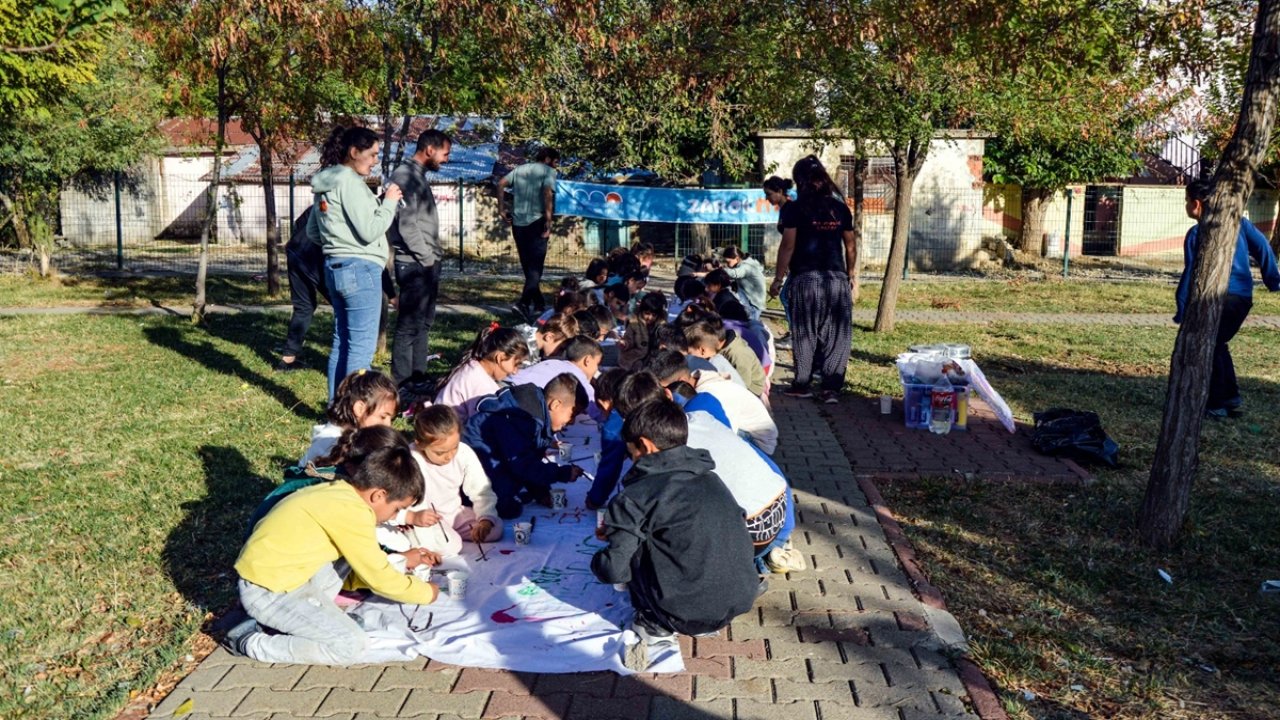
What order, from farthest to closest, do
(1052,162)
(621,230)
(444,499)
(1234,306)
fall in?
(1052,162)
(621,230)
(1234,306)
(444,499)

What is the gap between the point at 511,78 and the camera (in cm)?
1145

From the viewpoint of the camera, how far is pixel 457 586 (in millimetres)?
4863

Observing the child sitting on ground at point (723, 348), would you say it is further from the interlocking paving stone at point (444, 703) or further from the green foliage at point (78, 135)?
the green foliage at point (78, 135)

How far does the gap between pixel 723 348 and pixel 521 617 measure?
334 cm

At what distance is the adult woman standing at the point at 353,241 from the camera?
7.13 m

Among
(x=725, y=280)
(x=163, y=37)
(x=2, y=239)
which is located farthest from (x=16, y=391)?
(x=2, y=239)

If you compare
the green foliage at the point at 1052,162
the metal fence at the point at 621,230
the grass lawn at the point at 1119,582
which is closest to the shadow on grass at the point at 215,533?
the grass lawn at the point at 1119,582

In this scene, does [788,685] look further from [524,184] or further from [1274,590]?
[524,184]

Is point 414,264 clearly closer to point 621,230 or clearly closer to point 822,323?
point 822,323

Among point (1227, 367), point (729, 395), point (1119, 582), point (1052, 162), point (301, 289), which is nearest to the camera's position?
point (1119, 582)

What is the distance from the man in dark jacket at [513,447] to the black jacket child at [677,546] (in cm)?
182

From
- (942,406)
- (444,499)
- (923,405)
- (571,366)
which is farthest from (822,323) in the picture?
(444,499)

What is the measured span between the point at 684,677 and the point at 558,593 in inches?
38.5

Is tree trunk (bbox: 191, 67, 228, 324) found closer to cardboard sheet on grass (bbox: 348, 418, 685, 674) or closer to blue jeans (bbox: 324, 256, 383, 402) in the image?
blue jeans (bbox: 324, 256, 383, 402)
